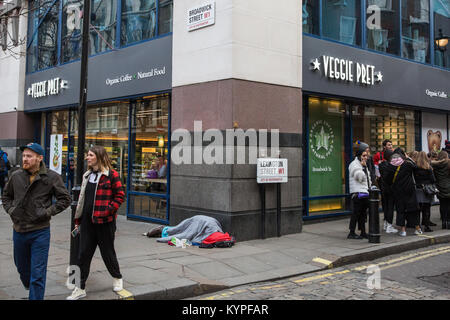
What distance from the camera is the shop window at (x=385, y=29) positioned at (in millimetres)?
12141

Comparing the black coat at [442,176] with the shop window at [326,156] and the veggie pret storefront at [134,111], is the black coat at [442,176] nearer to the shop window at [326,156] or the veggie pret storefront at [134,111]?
the shop window at [326,156]

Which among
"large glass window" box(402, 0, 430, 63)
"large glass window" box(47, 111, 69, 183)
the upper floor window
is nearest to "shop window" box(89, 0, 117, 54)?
the upper floor window

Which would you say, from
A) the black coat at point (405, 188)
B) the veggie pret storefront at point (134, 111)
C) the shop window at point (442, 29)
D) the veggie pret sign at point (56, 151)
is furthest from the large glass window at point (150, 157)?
the shop window at point (442, 29)

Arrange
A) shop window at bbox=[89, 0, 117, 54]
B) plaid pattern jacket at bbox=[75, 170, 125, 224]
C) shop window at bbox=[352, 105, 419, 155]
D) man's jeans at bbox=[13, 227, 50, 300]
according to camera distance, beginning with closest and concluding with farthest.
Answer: man's jeans at bbox=[13, 227, 50, 300], plaid pattern jacket at bbox=[75, 170, 125, 224], shop window at bbox=[89, 0, 117, 54], shop window at bbox=[352, 105, 419, 155]

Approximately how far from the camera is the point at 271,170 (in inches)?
348

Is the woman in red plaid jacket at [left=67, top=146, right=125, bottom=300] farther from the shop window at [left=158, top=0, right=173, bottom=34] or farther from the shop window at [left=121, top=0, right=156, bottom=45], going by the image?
the shop window at [left=121, top=0, right=156, bottom=45]

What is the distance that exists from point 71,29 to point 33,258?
462 inches

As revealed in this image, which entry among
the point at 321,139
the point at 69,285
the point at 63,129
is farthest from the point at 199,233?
the point at 63,129

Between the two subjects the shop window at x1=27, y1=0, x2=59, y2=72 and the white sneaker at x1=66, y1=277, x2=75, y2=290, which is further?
the shop window at x1=27, y1=0, x2=59, y2=72

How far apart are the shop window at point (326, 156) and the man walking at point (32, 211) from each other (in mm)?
7486

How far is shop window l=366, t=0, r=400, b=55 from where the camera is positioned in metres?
12.1

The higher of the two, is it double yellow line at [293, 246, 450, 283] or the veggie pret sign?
the veggie pret sign

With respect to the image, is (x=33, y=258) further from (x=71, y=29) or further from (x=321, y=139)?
(x=71, y=29)
